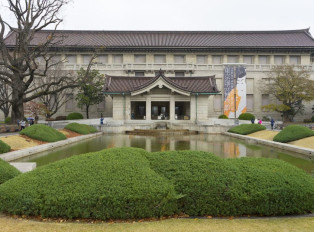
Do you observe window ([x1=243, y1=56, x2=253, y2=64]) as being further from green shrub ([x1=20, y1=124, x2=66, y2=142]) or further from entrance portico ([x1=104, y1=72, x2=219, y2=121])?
green shrub ([x1=20, y1=124, x2=66, y2=142])

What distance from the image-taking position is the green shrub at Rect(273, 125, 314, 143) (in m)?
16.0

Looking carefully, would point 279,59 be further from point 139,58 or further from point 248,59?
point 139,58

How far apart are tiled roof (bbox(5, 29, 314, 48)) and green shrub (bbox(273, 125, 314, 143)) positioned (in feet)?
102

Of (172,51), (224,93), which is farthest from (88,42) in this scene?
(224,93)

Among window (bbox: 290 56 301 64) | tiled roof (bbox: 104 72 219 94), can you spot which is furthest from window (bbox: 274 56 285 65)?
tiled roof (bbox: 104 72 219 94)

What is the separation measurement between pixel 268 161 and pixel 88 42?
4826cm

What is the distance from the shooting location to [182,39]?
49.1 m

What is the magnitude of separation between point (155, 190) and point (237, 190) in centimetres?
179

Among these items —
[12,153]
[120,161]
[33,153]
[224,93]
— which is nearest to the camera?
[120,161]

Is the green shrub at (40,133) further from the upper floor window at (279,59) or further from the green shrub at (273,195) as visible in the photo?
the upper floor window at (279,59)

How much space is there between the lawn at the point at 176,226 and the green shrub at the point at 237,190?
236 mm

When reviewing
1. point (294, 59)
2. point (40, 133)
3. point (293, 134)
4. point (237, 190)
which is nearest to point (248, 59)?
point (294, 59)

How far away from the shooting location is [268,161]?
629cm

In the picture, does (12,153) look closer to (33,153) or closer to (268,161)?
(33,153)
